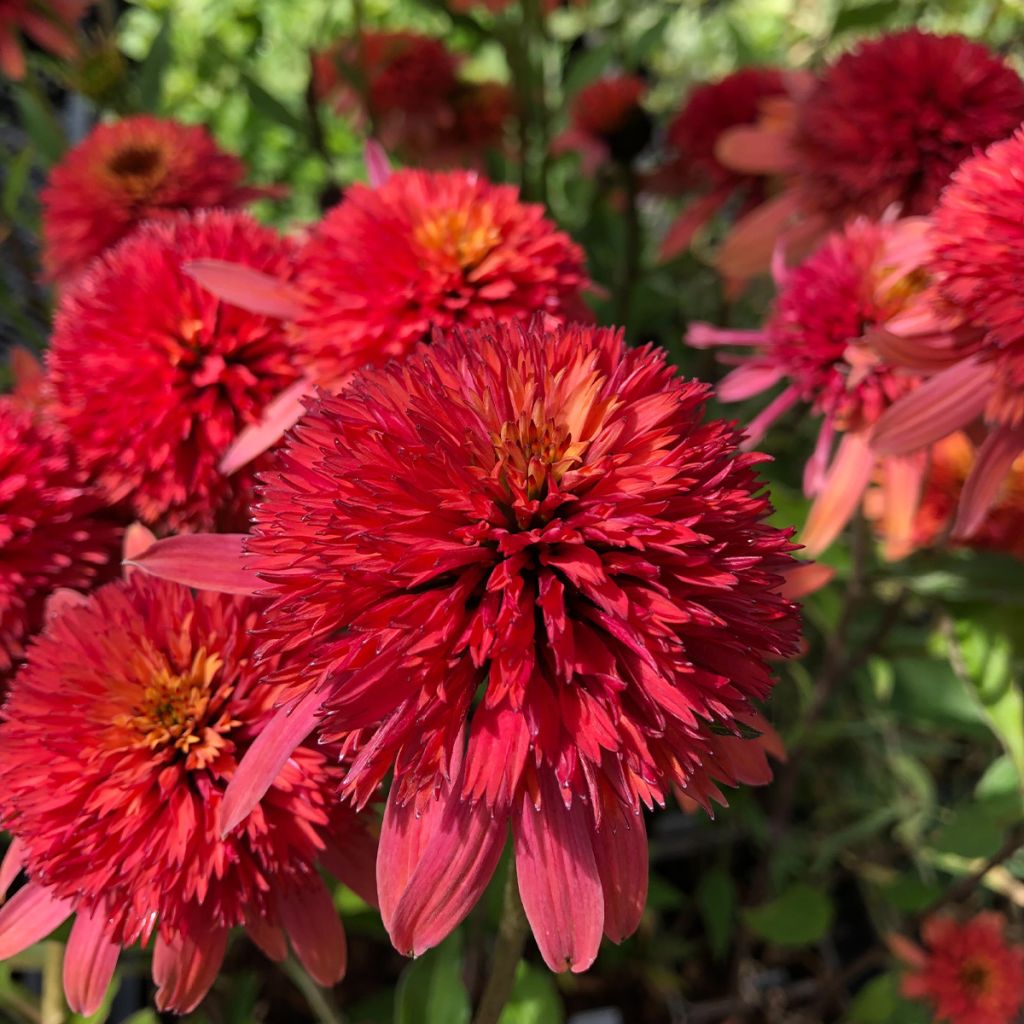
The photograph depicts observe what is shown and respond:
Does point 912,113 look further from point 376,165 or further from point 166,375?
point 166,375

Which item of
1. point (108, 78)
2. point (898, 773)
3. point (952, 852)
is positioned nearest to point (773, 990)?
point (898, 773)

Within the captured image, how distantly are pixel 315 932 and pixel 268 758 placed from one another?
178 millimetres

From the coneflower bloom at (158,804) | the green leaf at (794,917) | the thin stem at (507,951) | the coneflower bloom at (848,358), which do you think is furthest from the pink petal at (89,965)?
the green leaf at (794,917)

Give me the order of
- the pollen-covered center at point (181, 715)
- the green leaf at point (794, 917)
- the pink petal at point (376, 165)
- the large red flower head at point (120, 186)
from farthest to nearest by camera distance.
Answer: the green leaf at point (794, 917) → the large red flower head at point (120, 186) → the pink petal at point (376, 165) → the pollen-covered center at point (181, 715)

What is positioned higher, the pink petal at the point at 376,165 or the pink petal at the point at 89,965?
the pink petal at the point at 376,165

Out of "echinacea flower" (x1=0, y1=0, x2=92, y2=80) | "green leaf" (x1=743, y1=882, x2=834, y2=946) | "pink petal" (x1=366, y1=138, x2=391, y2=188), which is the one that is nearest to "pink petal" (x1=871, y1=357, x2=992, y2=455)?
"pink petal" (x1=366, y1=138, x2=391, y2=188)

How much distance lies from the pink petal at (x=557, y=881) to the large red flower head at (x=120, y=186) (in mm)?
741

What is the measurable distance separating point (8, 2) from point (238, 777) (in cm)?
119

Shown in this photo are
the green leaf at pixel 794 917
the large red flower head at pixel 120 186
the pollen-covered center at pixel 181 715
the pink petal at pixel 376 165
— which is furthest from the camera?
the green leaf at pixel 794 917

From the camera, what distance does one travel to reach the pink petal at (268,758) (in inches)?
15.3

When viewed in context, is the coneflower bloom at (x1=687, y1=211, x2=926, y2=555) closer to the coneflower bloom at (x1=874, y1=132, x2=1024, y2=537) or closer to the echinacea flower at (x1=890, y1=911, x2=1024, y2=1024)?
the coneflower bloom at (x1=874, y1=132, x2=1024, y2=537)

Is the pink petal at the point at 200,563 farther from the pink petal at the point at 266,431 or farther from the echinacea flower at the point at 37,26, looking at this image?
the echinacea flower at the point at 37,26

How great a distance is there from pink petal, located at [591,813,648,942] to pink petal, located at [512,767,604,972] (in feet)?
0.04

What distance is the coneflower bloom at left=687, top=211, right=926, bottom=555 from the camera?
65cm
